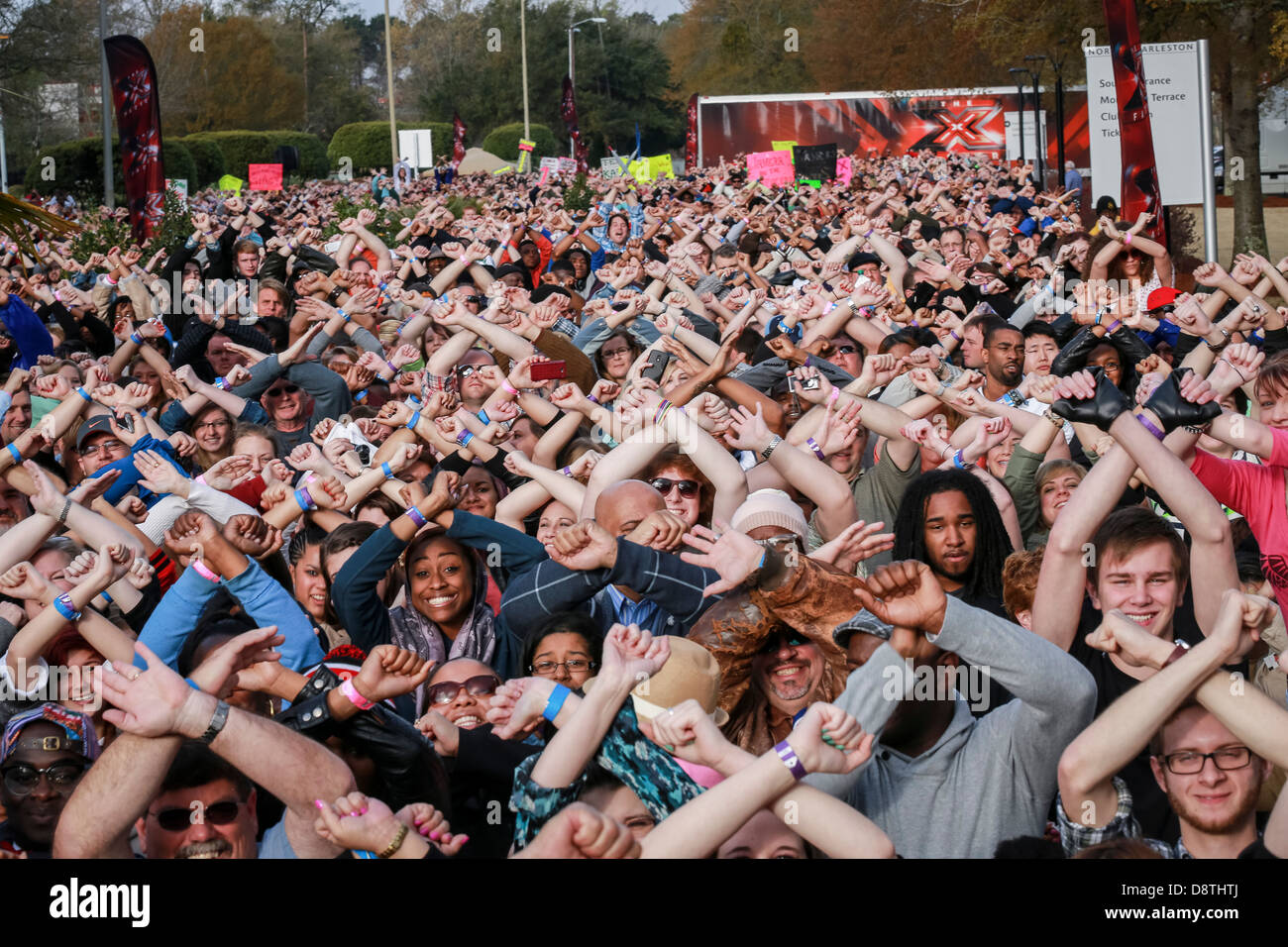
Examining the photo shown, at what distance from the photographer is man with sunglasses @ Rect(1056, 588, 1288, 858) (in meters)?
A: 3.03

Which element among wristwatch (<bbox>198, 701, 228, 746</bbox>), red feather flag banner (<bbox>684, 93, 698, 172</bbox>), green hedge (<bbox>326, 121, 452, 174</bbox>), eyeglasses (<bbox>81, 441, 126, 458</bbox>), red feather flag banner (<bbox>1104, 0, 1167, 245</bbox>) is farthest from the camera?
green hedge (<bbox>326, 121, 452, 174</bbox>)

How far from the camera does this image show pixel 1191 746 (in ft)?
10.4

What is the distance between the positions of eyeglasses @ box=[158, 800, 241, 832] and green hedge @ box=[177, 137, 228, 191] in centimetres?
4604

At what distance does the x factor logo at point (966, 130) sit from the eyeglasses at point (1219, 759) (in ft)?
156

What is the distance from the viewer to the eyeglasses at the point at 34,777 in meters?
3.69

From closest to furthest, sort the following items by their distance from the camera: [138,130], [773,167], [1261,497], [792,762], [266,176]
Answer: [792,762] < [1261,497] < [138,130] < [266,176] < [773,167]

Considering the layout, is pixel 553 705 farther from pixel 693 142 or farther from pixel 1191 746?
pixel 693 142

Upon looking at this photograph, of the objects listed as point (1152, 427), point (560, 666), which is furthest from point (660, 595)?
point (1152, 427)

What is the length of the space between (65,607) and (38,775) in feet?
2.42

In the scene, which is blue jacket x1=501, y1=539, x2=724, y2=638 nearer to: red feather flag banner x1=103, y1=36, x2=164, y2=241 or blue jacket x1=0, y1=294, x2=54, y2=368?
blue jacket x1=0, y1=294, x2=54, y2=368

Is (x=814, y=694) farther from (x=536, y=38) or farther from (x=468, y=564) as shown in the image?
(x=536, y=38)

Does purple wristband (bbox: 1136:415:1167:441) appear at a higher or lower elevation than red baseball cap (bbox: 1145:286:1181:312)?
lower

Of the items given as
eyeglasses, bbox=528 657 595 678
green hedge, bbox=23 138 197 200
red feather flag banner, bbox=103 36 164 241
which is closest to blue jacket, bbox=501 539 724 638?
eyeglasses, bbox=528 657 595 678

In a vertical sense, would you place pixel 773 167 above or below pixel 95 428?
above
